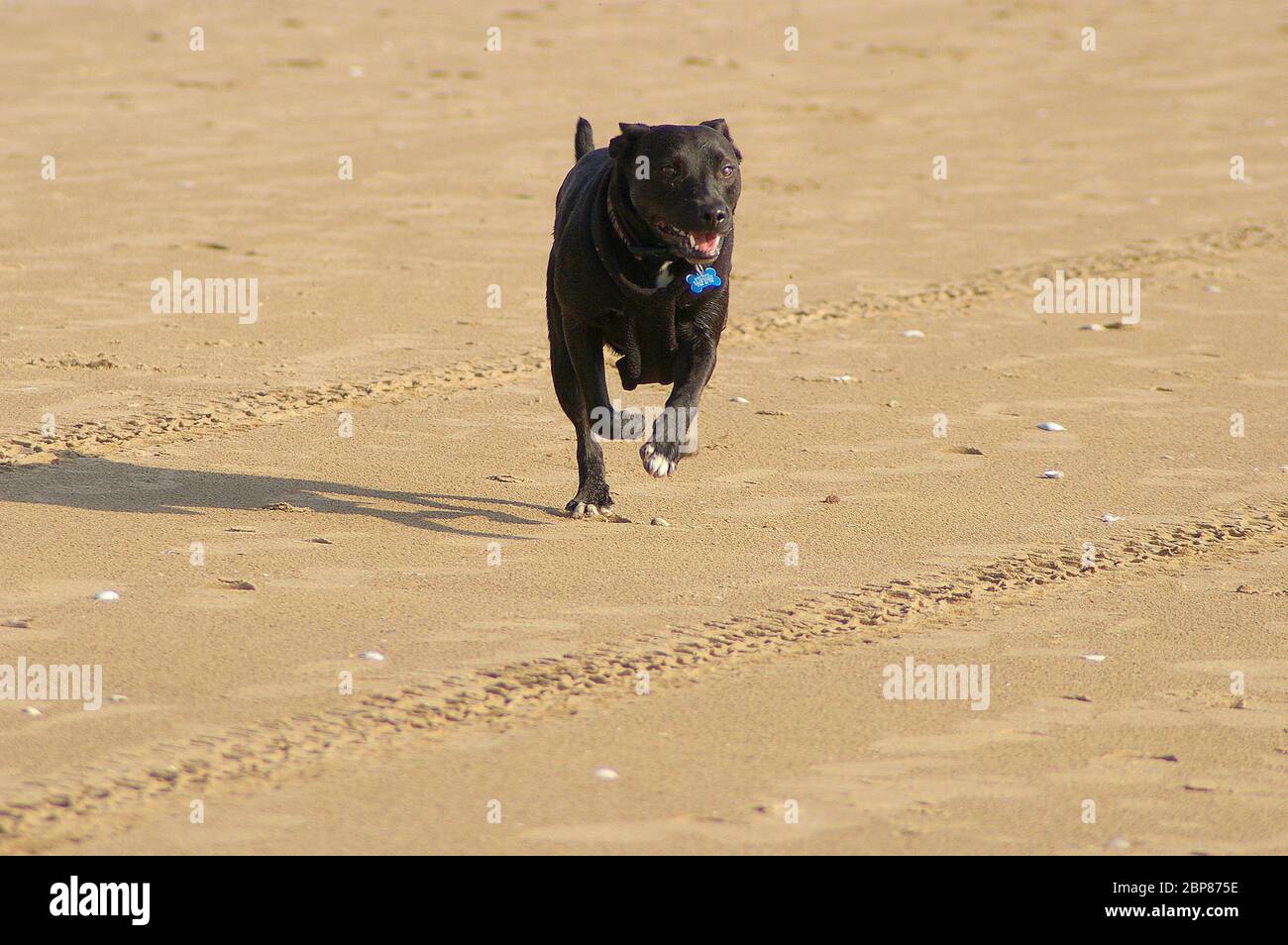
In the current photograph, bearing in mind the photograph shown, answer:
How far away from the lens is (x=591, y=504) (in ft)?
19.9

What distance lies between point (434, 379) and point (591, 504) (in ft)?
6.52

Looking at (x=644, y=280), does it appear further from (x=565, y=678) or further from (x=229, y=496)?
(x=229, y=496)

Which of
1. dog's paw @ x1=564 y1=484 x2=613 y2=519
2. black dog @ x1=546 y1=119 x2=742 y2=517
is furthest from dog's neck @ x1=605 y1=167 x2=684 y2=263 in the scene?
dog's paw @ x1=564 y1=484 x2=613 y2=519

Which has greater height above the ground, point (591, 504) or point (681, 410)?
point (681, 410)

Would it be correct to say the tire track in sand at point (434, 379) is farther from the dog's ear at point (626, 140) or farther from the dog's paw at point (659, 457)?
the dog's ear at point (626, 140)

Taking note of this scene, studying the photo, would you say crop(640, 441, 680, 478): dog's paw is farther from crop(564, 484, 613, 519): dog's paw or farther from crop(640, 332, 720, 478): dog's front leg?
crop(564, 484, 613, 519): dog's paw

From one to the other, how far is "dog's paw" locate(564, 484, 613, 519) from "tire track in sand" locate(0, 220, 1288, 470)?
5.61 feet

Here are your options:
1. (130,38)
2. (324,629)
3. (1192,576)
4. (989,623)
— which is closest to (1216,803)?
(989,623)

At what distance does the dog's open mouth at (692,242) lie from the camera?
5504mm

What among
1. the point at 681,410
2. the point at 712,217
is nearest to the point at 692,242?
the point at 712,217

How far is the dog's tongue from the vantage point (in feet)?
18.0

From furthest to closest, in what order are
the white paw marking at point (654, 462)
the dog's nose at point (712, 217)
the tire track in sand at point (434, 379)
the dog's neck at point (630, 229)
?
1. the tire track in sand at point (434, 379)
2. the white paw marking at point (654, 462)
3. the dog's neck at point (630, 229)
4. the dog's nose at point (712, 217)

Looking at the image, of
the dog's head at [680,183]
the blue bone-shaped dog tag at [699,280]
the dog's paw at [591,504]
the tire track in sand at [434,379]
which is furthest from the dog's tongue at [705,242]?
the tire track in sand at [434,379]

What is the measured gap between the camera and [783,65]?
1623cm
